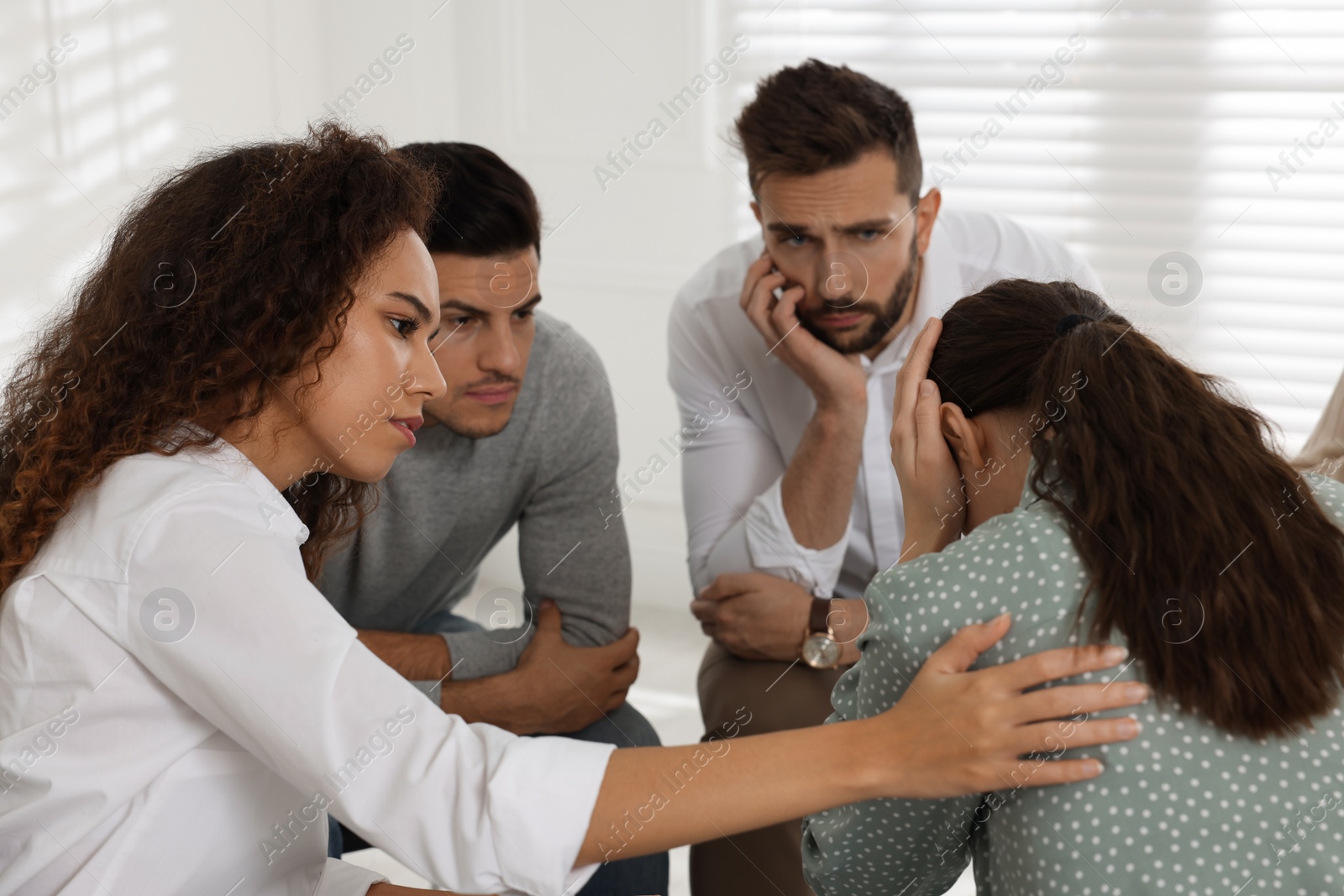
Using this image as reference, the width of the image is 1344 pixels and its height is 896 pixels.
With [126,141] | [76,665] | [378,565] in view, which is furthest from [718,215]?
[76,665]

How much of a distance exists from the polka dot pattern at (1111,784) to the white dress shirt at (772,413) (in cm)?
99

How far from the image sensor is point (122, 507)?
1.00 meters

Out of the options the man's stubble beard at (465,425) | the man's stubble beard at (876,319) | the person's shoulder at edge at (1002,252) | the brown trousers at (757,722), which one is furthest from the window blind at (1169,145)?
the man's stubble beard at (465,425)

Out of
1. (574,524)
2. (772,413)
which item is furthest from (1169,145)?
(574,524)

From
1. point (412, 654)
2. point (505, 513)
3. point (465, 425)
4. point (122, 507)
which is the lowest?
point (412, 654)

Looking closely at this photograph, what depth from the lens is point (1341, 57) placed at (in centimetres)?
272

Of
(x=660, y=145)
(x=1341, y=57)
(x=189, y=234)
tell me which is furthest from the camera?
(x=660, y=145)

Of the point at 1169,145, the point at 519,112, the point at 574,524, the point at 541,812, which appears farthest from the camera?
the point at 519,112

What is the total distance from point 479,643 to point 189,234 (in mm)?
905

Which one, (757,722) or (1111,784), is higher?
(1111,784)

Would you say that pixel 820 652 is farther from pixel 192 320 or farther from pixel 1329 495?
pixel 192 320

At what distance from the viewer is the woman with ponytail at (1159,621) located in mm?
907

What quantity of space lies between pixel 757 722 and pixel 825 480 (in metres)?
0.43

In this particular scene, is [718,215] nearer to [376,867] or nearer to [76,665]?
[376,867]
